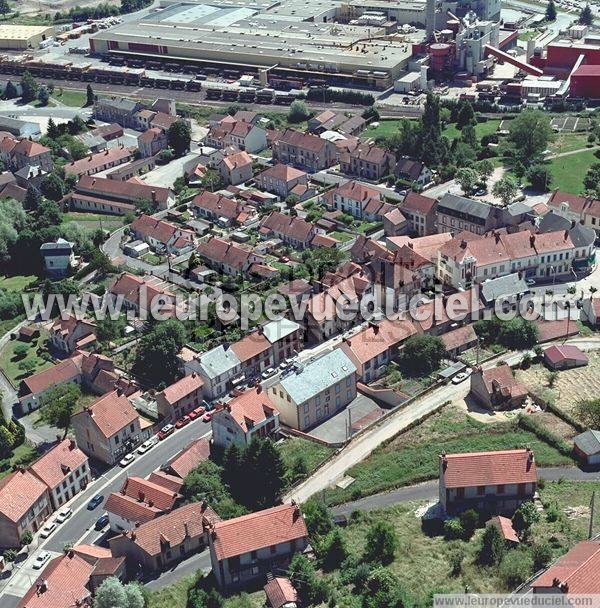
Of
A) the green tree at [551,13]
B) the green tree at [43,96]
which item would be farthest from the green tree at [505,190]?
the green tree at [551,13]

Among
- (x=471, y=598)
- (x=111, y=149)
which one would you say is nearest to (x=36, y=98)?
(x=111, y=149)

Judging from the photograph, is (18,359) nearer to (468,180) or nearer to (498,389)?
(498,389)

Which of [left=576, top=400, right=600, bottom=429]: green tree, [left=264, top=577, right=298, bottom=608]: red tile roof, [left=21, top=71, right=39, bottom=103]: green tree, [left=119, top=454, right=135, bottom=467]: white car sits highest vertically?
[left=21, top=71, right=39, bottom=103]: green tree

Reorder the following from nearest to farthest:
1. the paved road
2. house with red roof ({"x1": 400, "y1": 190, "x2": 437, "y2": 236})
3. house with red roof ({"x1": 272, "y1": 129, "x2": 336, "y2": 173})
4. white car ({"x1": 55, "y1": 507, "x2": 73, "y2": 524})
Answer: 1. the paved road
2. white car ({"x1": 55, "y1": 507, "x2": 73, "y2": 524})
3. house with red roof ({"x1": 400, "y1": 190, "x2": 437, "y2": 236})
4. house with red roof ({"x1": 272, "y1": 129, "x2": 336, "y2": 173})

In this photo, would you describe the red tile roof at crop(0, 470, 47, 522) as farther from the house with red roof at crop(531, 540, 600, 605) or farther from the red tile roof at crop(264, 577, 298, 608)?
the house with red roof at crop(531, 540, 600, 605)

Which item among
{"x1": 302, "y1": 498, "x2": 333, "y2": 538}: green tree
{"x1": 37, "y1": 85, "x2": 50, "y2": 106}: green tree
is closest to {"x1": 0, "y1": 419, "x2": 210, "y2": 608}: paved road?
{"x1": 302, "y1": 498, "x2": 333, "y2": 538}: green tree

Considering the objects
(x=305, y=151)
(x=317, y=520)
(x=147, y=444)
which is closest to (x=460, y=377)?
(x=317, y=520)

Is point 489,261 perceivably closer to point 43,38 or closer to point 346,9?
point 346,9

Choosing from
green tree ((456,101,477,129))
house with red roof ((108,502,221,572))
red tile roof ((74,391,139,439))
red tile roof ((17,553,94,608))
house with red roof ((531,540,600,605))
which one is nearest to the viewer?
house with red roof ((531,540,600,605))
